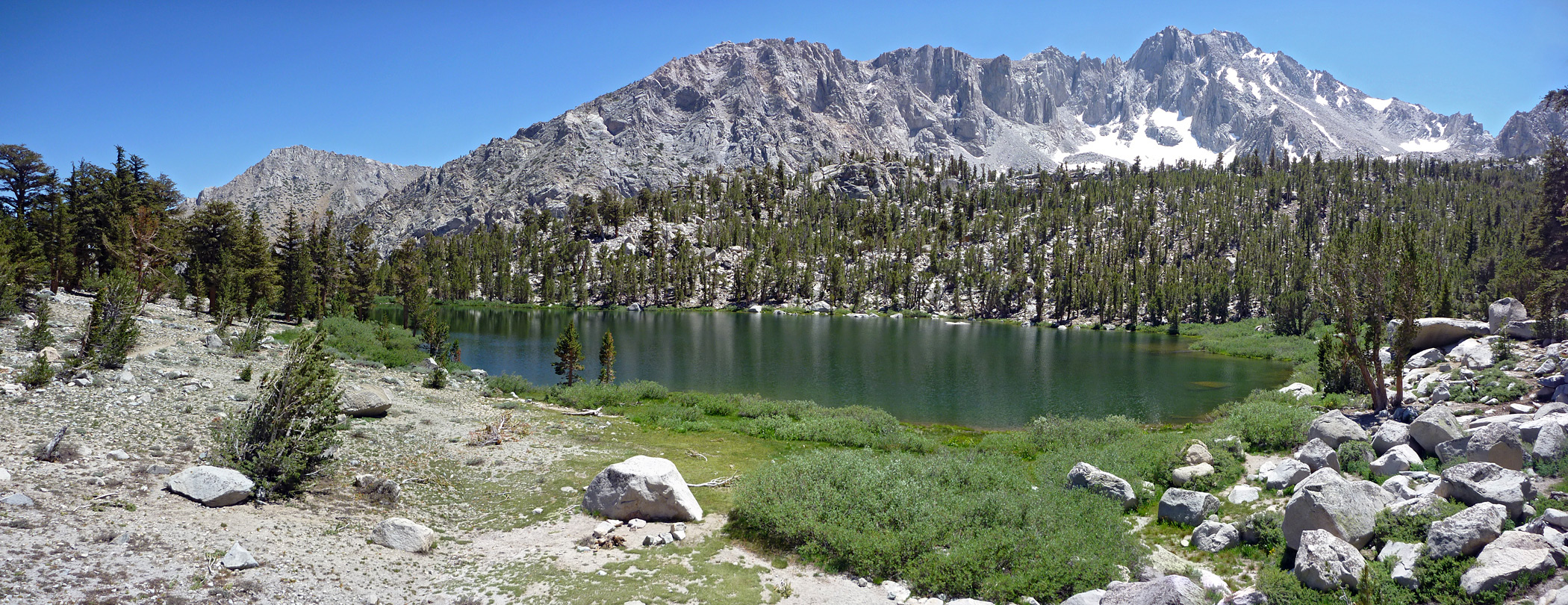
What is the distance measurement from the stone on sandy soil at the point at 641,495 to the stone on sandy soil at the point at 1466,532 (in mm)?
13739

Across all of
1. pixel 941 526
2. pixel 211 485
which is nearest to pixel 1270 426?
pixel 941 526

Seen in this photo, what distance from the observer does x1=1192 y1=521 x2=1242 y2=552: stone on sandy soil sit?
13703 millimetres

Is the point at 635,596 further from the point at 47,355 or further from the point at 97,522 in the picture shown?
the point at 47,355

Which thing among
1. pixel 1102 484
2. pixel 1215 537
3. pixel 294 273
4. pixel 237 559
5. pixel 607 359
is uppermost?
pixel 294 273

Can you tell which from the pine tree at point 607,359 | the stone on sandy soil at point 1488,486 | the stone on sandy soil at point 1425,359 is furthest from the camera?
the pine tree at point 607,359

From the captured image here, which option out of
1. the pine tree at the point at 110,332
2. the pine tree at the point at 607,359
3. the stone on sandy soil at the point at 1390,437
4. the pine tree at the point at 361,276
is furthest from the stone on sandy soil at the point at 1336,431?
the pine tree at the point at 361,276

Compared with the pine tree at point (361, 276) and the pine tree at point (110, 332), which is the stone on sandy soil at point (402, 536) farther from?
the pine tree at point (361, 276)

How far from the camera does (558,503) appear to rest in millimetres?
16250

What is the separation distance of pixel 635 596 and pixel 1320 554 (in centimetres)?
1151

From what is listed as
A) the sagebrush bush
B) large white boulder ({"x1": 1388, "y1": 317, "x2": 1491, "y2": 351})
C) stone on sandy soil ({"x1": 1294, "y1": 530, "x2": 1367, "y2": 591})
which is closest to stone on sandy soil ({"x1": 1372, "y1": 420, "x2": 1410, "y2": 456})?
stone on sandy soil ({"x1": 1294, "y1": 530, "x2": 1367, "y2": 591})

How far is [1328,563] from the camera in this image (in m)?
10.3

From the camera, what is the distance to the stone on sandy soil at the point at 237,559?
391 inches

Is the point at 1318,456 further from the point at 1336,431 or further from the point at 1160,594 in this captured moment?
the point at 1160,594

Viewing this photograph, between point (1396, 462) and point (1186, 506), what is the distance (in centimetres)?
505
